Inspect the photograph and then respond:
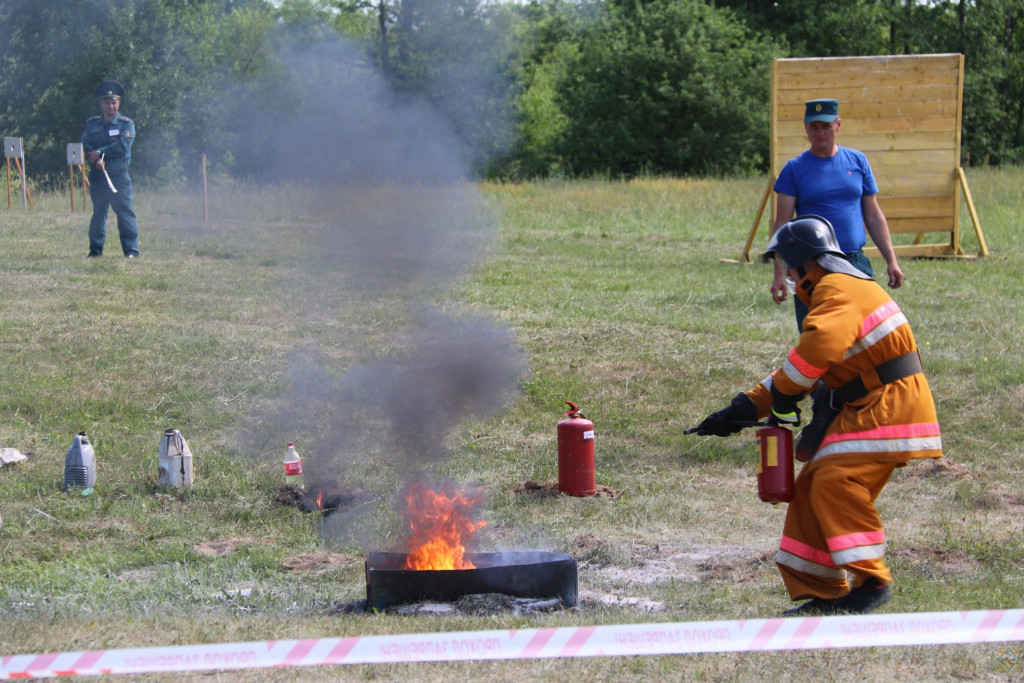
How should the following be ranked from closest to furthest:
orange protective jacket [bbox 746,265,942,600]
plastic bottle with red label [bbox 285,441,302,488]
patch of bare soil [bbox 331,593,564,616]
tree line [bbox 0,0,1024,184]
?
orange protective jacket [bbox 746,265,942,600] → patch of bare soil [bbox 331,593,564,616] → plastic bottle with red label [bbox 285,441,302,488] → tree line [bbox 0,0,1024,184]

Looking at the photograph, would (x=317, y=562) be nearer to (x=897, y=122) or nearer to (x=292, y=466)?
(x=292, y=466)

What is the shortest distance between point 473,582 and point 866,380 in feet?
5.91

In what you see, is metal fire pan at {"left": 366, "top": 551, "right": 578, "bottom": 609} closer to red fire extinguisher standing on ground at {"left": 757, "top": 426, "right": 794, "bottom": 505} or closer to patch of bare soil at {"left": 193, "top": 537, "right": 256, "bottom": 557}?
red fire extinguisher standing on ground at {"left": 757, "top": 426, "right": 794, "bottom": 505}

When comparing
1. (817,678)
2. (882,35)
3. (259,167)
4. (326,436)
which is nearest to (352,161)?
(326,436)

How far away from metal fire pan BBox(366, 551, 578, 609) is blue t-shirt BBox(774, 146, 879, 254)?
275cm

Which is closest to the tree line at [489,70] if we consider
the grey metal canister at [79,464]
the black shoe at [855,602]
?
the grey metal canister at [79,464]

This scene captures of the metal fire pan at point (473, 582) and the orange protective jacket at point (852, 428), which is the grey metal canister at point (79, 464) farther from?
the orange protective jacket at point (852, 428)

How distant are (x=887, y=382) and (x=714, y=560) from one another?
1.48 metres

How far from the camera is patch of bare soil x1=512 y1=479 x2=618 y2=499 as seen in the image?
583 centimetres

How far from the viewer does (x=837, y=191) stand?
5.79 meters

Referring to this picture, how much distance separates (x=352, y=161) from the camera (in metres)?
7.02

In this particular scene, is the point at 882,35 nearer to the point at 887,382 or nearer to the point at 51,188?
the point at 51,188

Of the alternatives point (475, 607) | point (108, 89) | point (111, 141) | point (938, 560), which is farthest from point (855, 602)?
point (111, 141)

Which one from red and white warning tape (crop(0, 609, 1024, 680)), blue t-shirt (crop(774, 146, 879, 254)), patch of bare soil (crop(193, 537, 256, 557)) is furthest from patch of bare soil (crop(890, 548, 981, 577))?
patch of bare soil (crop(193, 537, 256, 557))
